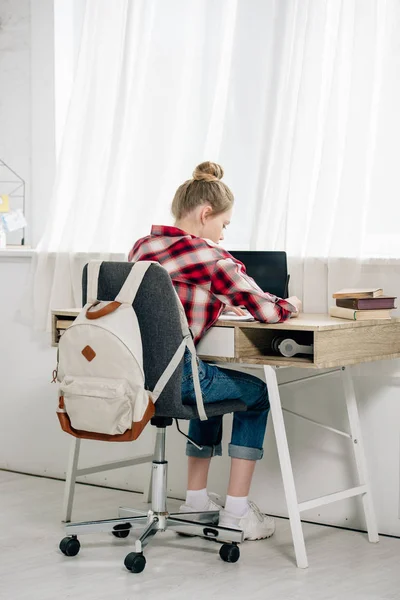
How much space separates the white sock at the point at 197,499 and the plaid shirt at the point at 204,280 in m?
0.56

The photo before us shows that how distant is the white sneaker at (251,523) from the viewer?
112 inches

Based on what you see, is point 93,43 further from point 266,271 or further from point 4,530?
point 4,530

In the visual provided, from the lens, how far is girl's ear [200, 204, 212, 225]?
112 inches

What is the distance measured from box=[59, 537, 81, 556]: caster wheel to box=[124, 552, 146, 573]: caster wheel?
21cm

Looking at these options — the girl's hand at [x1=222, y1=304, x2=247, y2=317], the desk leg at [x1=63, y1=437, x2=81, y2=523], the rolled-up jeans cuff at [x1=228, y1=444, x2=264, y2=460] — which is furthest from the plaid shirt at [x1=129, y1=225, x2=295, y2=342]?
the desk leg at [x1=63, y1=437, x2=81, y2=523]

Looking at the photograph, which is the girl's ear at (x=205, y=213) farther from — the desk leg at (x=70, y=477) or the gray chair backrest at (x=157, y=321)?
the desk leg at (x=70, y=477)

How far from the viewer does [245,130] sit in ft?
11.1

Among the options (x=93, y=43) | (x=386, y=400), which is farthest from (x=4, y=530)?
(x=93, y=43)

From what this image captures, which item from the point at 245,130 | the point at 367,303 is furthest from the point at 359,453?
the point at 245,130

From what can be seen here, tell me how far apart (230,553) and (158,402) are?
1.61 ft

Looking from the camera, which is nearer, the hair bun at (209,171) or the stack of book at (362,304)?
the stack of book at (362,304)

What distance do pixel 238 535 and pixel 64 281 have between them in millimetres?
1416

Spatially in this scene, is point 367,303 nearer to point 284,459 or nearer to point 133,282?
point 284,459

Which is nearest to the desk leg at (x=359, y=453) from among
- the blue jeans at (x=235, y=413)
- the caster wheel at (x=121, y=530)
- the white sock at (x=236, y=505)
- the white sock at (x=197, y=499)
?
the blue jeans at (x=235, y=413)
